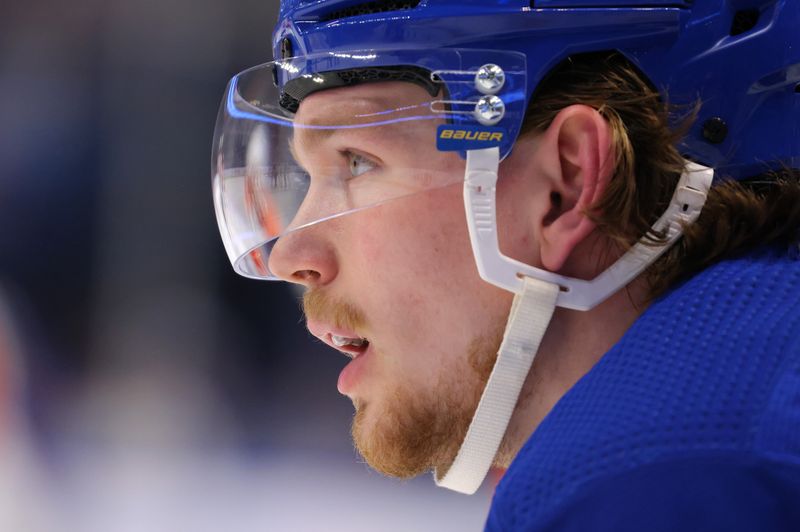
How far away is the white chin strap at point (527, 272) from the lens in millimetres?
1006

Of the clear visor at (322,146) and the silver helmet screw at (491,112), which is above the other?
the silver helmet screw at (491,112)

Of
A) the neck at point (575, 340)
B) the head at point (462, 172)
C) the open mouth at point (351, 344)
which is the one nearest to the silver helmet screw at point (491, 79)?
the head at point (462, 172)

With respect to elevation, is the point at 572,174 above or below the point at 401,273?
above

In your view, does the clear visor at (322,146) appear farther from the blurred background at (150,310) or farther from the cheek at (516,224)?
the blurred background at (150,310)

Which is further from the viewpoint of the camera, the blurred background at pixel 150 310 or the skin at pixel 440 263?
the blurred background at pixel 150 310

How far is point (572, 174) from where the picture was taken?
1038 mm

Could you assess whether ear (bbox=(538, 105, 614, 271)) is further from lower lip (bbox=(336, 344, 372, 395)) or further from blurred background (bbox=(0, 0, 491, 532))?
blurred background (bbox=(0, 0, 491, 532))

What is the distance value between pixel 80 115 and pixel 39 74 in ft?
0.51

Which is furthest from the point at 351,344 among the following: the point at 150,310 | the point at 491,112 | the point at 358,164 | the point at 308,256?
the point at 150,310

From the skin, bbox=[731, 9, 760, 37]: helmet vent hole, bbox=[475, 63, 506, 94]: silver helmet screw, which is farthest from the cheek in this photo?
bbox=[731, 9, 760, 37]: helmet vent hole

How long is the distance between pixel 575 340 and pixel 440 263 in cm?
18

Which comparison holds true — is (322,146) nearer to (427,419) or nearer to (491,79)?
(491,79)

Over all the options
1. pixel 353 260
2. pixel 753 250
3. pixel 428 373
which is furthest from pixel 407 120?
pixel 753 250

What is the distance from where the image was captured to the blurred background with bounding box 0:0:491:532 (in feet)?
7.82
